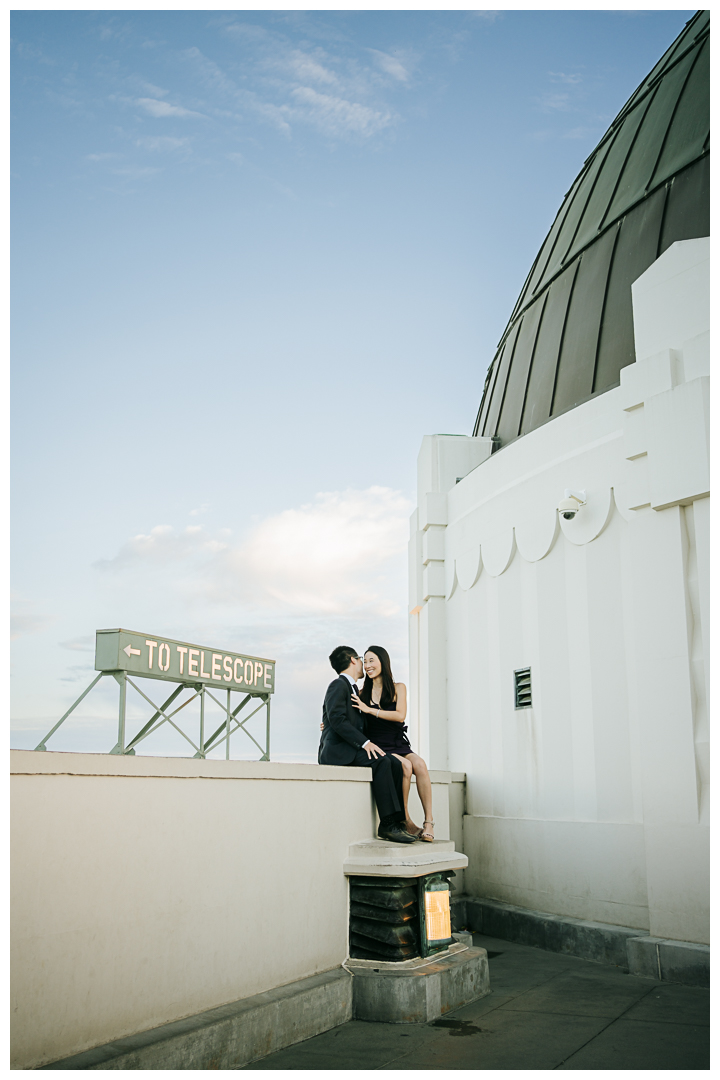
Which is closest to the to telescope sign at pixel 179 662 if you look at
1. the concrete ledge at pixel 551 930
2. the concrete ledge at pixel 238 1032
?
the concrete ledge at pixel 238 1032

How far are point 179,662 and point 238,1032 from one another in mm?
3320

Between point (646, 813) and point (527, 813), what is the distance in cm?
223

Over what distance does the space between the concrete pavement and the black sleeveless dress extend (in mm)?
1919

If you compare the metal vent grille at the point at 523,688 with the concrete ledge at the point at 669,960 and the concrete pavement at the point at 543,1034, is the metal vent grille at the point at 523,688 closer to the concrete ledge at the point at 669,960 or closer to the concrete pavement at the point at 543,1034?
the concrete ledge at the point at 669,960

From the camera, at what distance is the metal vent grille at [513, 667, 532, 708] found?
945 centimetres

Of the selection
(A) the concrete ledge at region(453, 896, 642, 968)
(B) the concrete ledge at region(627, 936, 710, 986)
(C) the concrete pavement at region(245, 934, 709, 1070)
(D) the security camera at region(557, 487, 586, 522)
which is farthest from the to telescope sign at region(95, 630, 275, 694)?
(B) the concrete ledge at region(627, 936, 710, 986)

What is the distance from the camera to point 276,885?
199 inches

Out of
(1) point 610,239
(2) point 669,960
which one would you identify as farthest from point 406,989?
(1) point 610,239

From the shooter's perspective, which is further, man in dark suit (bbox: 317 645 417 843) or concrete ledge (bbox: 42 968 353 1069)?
man in dark suit (bbox: 317 645 417 843)

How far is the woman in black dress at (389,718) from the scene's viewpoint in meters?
6.41

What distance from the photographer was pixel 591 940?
7723 mm

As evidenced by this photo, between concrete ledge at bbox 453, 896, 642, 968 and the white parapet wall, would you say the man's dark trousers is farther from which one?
concrete ledge at bbox 453, 896, 642, 968

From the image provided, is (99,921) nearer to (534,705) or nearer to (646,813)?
(646,813)

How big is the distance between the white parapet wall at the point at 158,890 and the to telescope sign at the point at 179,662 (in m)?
1.82
